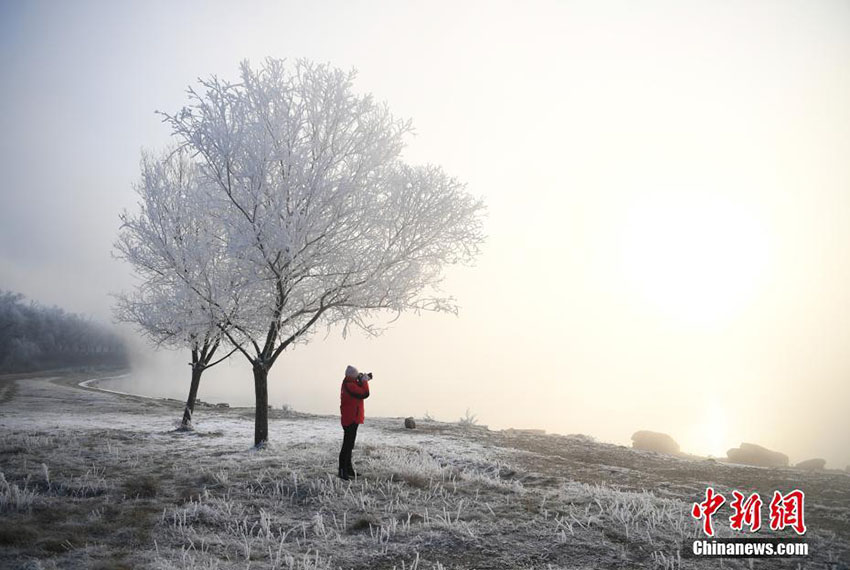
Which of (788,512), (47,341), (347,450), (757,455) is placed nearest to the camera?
(788,512)

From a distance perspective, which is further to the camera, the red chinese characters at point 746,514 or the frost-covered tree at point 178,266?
the frost-covered tree at point 178,266

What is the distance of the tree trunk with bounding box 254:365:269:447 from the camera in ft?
41.5

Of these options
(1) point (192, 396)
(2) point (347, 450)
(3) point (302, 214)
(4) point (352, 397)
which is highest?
(3) point (302, 214)

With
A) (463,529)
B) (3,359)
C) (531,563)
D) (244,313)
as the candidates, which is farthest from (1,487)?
(3,359)

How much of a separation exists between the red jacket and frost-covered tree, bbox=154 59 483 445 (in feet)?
11.6

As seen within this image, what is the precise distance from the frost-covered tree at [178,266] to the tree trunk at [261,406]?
5.50ft

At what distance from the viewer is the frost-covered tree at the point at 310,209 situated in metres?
11.6

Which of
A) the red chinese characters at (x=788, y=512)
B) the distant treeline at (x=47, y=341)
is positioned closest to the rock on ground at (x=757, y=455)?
the red chinese characters at (x=788, y=512)

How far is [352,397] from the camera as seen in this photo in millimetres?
9469

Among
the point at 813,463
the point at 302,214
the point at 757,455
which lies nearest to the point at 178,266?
the point at 302,214

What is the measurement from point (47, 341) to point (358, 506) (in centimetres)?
10642

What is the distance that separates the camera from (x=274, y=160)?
38.7ft

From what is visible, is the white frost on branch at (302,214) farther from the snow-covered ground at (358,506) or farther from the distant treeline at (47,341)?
the distant treeline at (47,341)

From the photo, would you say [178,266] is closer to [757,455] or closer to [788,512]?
[788,512]
